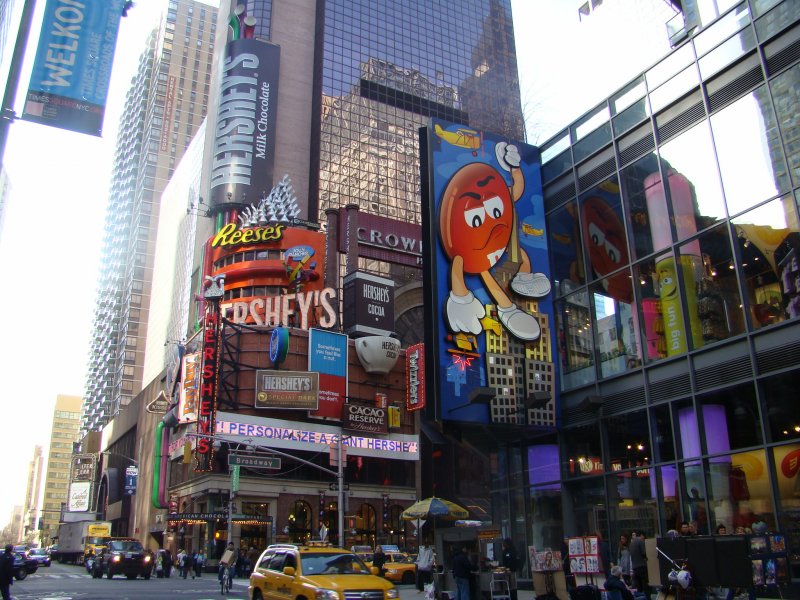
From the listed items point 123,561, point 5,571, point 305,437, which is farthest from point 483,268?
point 305,437

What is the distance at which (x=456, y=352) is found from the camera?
26.7 meters

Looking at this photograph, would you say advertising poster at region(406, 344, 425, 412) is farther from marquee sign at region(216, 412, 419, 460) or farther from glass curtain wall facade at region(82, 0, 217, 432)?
glass curtain wall facade at region(82, 0, 217, 432)

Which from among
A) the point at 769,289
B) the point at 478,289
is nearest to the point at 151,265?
the point at 478,289

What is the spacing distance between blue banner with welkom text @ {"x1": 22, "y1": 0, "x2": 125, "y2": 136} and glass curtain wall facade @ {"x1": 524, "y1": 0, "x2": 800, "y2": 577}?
18.0 m

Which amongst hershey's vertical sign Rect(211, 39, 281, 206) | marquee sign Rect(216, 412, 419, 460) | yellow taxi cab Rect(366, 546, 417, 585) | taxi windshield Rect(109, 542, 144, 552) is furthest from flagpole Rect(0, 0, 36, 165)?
hershey's vertical sign Rect(211, 39, 281, 206)

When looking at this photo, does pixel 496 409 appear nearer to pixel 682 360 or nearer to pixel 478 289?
pixel 478 289

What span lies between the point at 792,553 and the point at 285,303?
2041 inches

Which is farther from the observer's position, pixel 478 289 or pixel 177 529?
pixel 177 529

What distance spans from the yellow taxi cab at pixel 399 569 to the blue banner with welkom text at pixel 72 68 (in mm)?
24592

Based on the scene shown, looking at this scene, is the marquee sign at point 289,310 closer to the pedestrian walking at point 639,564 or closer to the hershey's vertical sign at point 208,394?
the hershey's vertical sign at point 208,394

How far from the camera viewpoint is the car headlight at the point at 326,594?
13.4 metres

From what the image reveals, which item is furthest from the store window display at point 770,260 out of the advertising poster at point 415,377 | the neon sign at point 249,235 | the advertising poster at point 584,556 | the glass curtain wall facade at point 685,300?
the neon sign at point 249,235

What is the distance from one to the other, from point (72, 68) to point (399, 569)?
26814 mm

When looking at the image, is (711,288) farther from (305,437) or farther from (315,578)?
(305,437)
